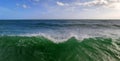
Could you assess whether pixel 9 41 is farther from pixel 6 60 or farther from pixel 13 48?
pixel 6 60

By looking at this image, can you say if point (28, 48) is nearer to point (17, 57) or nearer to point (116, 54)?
point (17, 57)

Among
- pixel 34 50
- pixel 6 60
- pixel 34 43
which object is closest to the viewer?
pixel 6 60

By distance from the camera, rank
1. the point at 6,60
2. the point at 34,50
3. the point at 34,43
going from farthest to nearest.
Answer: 1. the point at 34,43
2. the point at 34,50
3. the point at 6,60

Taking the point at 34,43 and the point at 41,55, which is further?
the point at 34,43

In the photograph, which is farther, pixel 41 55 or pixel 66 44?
pixel 66 44

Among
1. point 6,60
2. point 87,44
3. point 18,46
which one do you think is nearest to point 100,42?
point 87,44

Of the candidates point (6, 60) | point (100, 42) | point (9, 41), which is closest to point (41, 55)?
point (6, 60)
